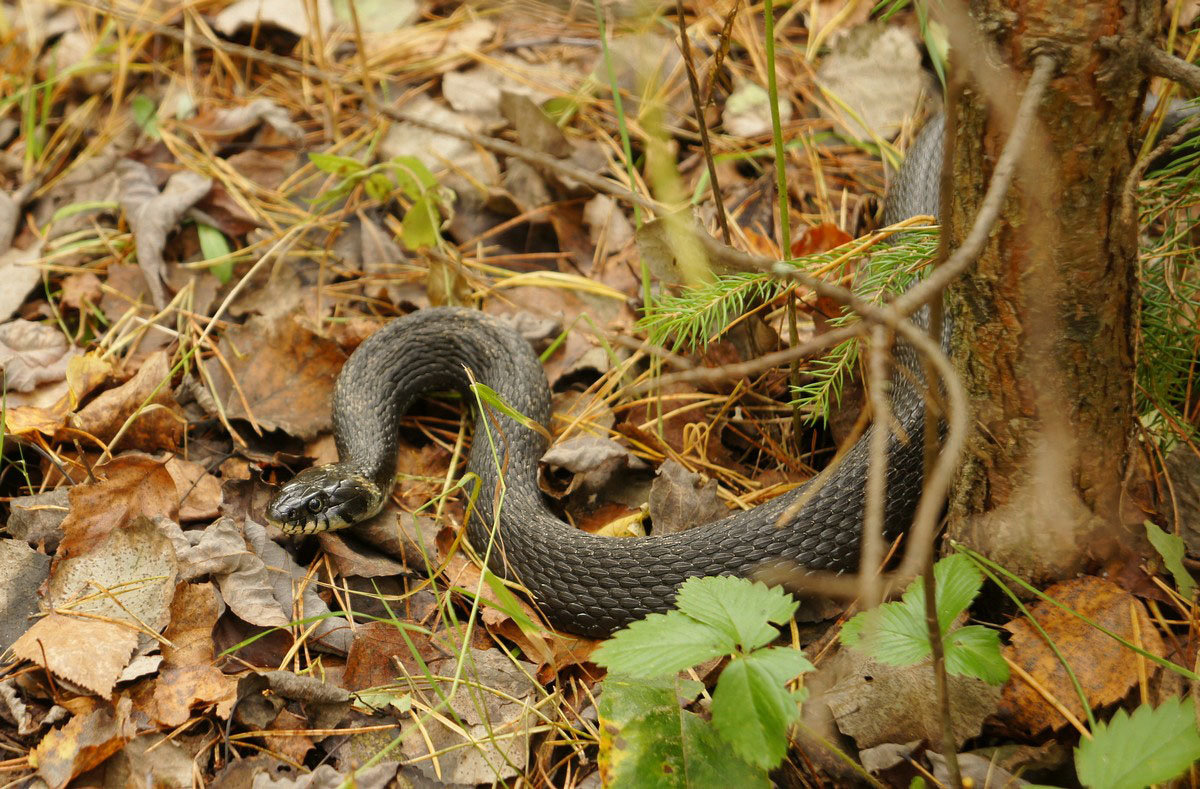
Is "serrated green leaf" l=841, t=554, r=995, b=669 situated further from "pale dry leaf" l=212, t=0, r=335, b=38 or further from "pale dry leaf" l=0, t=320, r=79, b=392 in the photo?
"pale dry leaf" l=212, t=0, r=335, b=38

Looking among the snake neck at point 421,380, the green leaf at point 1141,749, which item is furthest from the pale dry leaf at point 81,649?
the green leaf at point 1141,749

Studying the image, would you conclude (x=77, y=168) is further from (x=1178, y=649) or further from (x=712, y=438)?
(x=1178, y=649)

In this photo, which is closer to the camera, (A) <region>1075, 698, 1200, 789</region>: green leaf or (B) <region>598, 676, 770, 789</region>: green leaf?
(A) <region>1075, 698, 1200, 789</region>: green leaf

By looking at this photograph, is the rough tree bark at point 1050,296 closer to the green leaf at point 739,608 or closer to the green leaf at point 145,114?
the green leaf at point 739,608

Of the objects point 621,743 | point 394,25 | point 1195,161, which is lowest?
point 621,743

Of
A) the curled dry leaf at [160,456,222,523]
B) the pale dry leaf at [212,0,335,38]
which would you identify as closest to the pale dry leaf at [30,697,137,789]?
the curled dry leaf at [160,456,222,523]

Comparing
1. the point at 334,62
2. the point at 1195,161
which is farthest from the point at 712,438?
Result: the point at 334,62
